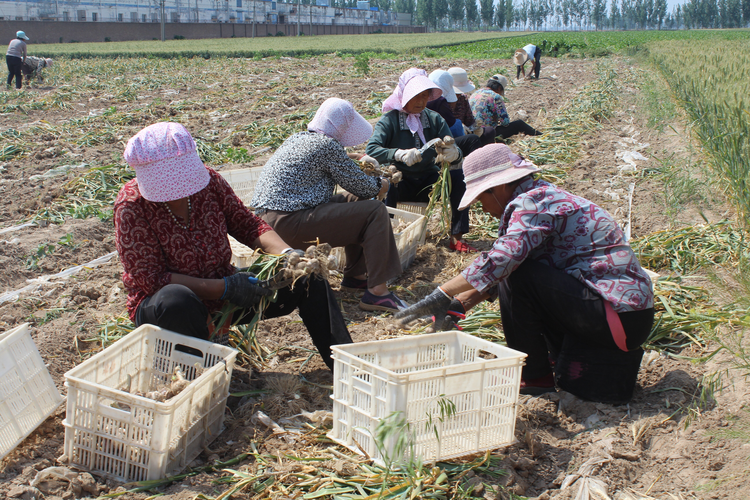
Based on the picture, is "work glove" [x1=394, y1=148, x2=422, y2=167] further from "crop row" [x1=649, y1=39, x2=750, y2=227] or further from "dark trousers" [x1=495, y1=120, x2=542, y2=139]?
"dark trousers" [x1=495, y1=120, x2=542, y2=139]

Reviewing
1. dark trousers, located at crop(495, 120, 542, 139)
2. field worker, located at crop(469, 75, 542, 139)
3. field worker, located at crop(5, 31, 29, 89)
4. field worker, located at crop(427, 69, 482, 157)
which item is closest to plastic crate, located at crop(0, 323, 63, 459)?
field worker, located at crop(427, 69, 482, 157)

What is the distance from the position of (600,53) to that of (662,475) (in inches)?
1012

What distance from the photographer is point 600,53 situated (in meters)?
24.8

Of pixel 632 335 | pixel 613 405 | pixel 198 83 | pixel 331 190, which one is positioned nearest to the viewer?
pixel 632 335

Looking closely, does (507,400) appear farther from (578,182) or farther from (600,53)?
(600,53)

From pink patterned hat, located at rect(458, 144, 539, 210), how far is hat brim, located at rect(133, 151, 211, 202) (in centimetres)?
103

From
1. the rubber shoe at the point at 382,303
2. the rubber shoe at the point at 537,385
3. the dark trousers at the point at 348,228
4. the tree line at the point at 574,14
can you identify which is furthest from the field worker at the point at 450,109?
the tree line at the point at 574,14

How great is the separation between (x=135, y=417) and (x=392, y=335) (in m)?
1.58

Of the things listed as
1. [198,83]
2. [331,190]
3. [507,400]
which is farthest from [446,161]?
[198,83]

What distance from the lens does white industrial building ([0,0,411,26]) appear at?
49.8 m

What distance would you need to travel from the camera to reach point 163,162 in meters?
2.27

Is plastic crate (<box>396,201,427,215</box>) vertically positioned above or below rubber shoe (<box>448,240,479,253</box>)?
above

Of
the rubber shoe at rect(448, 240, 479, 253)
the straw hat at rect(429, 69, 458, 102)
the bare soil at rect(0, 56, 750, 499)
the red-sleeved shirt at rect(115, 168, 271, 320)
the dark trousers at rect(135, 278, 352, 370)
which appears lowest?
the bare soil at rect(0, 56, 750, 499)

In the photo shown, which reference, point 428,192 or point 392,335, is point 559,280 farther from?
point 428,192
